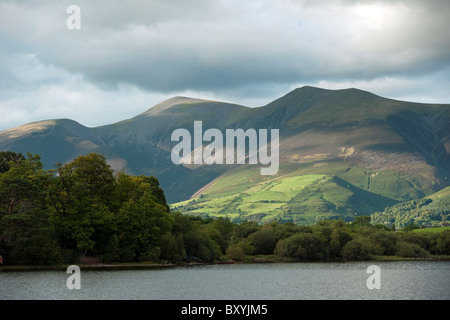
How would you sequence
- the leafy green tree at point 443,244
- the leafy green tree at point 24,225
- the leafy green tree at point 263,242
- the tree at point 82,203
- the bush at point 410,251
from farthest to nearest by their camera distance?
1. the leafy green tree at point 443,244
2. the bush at point 410,251
3. the leafy green tree at point 263,242
4. the tree at point 82,203
5. the leafy green tree at point 24,225

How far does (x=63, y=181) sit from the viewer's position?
120 m

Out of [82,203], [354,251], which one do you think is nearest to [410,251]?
[354,251]

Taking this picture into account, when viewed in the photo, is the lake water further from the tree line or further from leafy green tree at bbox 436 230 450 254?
leafy green tree at bbox 436 230 450 254

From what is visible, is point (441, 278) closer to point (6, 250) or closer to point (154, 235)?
point (154, 235)

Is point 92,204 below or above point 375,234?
above

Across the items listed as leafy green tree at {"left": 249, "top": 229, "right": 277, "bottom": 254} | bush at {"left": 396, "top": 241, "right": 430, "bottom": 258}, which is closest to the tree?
leafy green tree at {"left": 249, "top": 229, "right": 277, "bottom": 254}

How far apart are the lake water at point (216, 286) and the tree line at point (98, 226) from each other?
8823 mm

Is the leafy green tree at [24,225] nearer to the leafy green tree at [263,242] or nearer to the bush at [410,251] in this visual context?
Answer: the leafy green tree at [263,242]

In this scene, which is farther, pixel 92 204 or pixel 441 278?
pixel 92 204

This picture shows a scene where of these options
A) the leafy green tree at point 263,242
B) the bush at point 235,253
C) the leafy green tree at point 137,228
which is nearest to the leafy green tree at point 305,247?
the leafy green tree at point 263,242

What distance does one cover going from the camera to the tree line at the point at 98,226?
109 m

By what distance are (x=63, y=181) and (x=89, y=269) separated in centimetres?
1935
